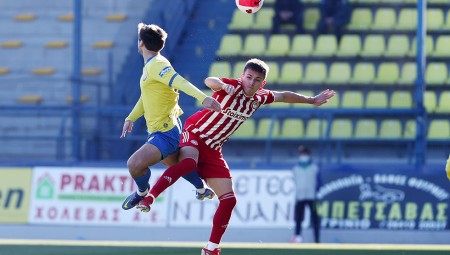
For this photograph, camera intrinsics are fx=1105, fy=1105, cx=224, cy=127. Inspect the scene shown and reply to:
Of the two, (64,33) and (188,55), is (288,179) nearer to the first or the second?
(188,55)

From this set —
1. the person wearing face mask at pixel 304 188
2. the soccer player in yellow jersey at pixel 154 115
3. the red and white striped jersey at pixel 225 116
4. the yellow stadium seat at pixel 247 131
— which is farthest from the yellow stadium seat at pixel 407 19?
the soccer player in yellow jersey at pixel 154 115

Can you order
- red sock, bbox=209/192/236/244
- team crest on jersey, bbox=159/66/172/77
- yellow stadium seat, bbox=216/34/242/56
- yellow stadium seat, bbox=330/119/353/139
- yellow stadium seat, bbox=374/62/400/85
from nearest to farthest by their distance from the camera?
team crest on jersey, bbox=159/66/172/77
red sock, bbox=209/192/236/244
yellow stadium seat, bbox=330/119/353/139
yellow stadium seat, bbox=374/62/400/85
yellow stadium seat, bbox=216/34/242/56

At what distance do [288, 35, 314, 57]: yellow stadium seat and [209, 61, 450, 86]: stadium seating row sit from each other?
0.78 feet

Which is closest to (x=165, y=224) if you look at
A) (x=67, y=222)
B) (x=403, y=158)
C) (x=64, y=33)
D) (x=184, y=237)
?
(x=184, y=237)

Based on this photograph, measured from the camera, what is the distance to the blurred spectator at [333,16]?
2047 centimetres

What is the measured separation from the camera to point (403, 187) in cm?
1809

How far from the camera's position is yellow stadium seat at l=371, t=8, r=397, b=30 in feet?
68.2

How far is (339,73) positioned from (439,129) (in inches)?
87.9

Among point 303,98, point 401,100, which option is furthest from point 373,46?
point 303,98

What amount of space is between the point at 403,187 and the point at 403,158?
0.67 metres

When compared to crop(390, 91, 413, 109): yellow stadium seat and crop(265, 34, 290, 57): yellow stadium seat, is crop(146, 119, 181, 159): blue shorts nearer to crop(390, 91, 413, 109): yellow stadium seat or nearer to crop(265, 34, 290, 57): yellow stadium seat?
crop(390, 91, 413, 109): yellow stadium seat

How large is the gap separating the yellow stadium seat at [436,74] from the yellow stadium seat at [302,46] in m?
2.22

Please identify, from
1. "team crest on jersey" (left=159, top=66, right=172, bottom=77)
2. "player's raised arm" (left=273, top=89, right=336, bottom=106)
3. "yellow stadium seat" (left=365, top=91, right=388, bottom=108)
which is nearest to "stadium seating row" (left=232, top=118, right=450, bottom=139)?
"yellow stadium seat" (left=365, top=91, right=388, bottom=108)

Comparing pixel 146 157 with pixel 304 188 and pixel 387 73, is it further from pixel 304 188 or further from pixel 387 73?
pixel 387 73
